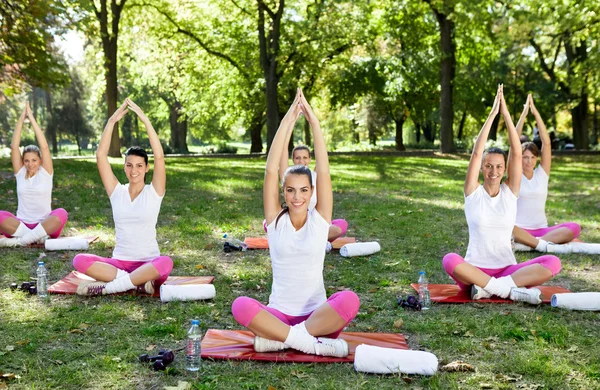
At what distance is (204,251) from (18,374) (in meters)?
4.91

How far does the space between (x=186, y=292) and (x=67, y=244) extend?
355cm

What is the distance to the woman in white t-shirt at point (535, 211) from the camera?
9203 millimetres

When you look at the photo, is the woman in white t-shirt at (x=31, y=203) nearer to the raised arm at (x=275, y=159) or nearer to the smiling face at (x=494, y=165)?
the raised arm at (x=275, y=159)

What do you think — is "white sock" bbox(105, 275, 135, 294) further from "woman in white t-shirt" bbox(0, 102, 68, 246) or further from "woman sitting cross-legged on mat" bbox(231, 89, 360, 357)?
"woman in white t-shirt" bbox(0, 102, 68, 246)

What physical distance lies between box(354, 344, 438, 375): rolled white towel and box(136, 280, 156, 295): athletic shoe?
2.97 meters

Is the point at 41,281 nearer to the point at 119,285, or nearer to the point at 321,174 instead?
the point at 119,285

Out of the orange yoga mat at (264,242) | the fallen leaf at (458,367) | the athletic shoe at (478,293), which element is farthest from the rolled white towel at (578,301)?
the orange yoga mat at (264,242)

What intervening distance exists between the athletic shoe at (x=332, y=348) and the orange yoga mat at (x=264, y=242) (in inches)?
181

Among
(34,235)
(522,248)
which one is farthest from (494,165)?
(34,235)

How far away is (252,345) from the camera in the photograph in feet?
17.2

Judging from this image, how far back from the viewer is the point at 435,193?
16.1 meters

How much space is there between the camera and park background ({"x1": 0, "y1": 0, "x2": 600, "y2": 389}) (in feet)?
16.1

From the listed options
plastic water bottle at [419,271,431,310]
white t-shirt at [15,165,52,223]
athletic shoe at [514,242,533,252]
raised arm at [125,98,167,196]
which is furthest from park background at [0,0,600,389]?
raised arm at [125,98,167,196]

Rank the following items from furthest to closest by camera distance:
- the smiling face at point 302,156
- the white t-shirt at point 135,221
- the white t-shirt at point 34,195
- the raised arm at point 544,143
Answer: the white t-shirt at point 34,195, the smiling face at point 302,156, the raised arm at point 544,143, the white t-shirt at point 135,221
